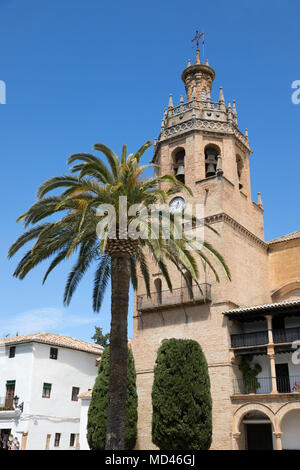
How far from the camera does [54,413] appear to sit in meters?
32.2

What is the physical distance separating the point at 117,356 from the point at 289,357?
1285 centimetres

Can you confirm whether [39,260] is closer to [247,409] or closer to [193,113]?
[247,409]

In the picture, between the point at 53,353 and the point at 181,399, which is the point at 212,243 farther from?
the point at 53,353

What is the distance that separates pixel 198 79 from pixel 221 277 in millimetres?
13186

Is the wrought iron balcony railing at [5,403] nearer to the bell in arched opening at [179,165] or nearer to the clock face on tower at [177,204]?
the clock face on tower at [177,204]

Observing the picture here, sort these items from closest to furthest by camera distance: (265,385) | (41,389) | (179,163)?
(265,385) → (179,163) → (41,389)

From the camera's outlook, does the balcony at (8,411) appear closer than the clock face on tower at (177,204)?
No

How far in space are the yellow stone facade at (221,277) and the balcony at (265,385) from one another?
0.91 ft

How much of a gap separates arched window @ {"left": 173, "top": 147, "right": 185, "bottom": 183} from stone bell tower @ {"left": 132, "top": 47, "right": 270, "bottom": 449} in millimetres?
59

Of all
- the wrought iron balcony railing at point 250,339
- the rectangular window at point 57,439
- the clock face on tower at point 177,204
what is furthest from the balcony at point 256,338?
the rectangular window at point 57,439

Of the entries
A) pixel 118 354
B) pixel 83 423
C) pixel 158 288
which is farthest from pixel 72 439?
pixel 118 354

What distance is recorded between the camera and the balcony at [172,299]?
2483cm

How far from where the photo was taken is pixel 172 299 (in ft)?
85.4
